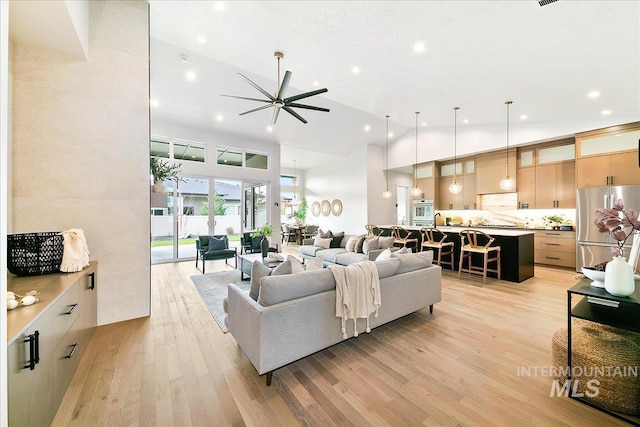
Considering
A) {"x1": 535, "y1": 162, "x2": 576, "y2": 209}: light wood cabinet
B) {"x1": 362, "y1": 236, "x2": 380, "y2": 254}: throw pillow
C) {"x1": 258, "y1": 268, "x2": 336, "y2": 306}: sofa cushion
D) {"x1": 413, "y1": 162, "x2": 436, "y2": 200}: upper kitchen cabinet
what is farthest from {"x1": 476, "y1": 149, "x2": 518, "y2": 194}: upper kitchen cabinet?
{"x1": 258, "y1": 268, "x2": 336, "y2": 306}: sofa cushion

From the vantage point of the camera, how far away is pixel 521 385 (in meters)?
2.00

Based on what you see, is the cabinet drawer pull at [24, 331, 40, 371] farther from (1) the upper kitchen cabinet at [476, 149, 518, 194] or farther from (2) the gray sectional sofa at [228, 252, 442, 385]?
(1) the upper kitchen cabinet at [476, 149, 518, 194]

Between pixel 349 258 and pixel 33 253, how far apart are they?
4320mm

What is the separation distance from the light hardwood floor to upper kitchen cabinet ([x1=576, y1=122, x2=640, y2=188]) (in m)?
3.87

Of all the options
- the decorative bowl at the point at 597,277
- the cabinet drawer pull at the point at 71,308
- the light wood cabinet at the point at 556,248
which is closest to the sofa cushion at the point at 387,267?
the decorative bowl at the point at 597,277

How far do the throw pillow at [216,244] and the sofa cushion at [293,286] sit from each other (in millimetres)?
4301

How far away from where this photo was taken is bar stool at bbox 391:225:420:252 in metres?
6.43

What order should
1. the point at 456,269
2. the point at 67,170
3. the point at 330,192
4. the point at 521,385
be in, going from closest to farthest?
the point at 521,385, the point at 67,170, the point at 456,269, the point at 330,192

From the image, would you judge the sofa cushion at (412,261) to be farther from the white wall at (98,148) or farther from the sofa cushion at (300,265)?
the white wall at (98,148)

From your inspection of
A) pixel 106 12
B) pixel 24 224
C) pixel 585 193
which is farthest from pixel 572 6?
pixel 24 224

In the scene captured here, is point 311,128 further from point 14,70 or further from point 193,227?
point 14,70

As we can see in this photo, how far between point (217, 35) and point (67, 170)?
8.78ft

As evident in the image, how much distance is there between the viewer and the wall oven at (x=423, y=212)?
8530 millimetres

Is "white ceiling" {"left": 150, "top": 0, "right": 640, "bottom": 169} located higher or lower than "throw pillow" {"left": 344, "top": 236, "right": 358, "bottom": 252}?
higher
